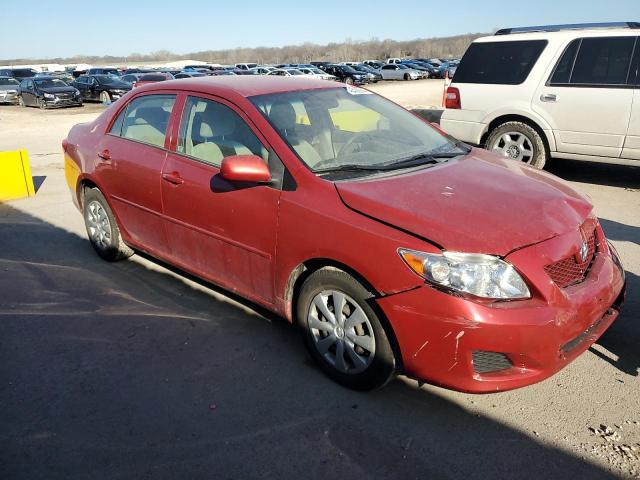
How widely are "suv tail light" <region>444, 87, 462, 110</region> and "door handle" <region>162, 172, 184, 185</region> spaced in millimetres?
5436

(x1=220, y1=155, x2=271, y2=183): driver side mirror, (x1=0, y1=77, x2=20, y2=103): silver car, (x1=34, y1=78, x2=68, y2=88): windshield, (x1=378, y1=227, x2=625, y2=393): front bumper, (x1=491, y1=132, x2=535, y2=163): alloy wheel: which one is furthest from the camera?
(x1=0, y1=77, x2=20, y2=103): silver car

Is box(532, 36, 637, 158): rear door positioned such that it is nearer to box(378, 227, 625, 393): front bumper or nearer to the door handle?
box(378, 227, 625, 393): front bumper

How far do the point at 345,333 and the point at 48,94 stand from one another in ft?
81.0

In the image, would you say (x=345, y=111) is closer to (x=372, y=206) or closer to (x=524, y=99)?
(x=372, y=206)

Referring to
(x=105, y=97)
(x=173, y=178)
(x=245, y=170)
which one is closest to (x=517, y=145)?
(x=173, y=178)

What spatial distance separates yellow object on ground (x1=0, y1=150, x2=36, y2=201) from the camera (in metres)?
7.43

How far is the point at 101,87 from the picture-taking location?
25.5m

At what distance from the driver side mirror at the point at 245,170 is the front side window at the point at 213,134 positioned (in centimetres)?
17

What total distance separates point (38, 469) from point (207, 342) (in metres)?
1.29

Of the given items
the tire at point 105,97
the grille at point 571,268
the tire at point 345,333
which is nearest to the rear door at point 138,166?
the tire at point 345,333

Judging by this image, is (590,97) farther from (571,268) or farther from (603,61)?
(571,268)

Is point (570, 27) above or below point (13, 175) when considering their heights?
above

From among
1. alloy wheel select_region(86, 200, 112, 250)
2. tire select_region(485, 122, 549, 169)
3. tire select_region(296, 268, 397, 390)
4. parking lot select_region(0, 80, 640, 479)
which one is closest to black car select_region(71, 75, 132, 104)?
tire select_region(485, 122, 549, 169)

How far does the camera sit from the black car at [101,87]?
25016 millimetres
